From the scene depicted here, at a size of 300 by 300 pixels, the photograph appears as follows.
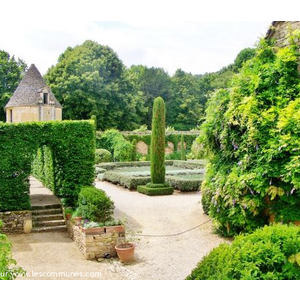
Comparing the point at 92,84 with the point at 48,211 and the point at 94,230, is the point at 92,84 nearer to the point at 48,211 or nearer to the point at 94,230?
the point at 48,211

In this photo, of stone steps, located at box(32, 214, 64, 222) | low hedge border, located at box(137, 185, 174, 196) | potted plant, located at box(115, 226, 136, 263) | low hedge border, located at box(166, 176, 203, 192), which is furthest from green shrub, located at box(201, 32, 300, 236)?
low hedge border, located at box(166, 176, 203, 192)

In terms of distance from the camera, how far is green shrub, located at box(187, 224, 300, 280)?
4.49 metres

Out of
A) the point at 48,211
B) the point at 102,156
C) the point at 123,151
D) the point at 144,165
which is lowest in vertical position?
the point at 48,211

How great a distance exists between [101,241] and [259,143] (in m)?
4.30

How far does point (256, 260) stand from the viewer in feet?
15.1

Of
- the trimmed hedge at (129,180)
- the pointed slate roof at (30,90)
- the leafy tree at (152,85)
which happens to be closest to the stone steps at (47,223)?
the trimmed hedge at (129,180)

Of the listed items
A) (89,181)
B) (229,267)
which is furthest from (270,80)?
(89,181)

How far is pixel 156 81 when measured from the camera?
35000mm

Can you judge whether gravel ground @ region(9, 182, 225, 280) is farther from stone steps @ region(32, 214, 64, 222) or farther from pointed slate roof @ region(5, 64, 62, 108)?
pointed slate roof @ region(5, 64, 62, 108)

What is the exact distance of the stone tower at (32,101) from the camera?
22844 millimetres

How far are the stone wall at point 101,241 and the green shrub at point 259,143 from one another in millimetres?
2624

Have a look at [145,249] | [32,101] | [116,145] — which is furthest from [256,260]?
[116,145]

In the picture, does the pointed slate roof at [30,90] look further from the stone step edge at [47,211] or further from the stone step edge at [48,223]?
the stone step edge at [48,223]

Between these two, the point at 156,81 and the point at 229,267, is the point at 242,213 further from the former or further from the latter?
the point at 156,81
